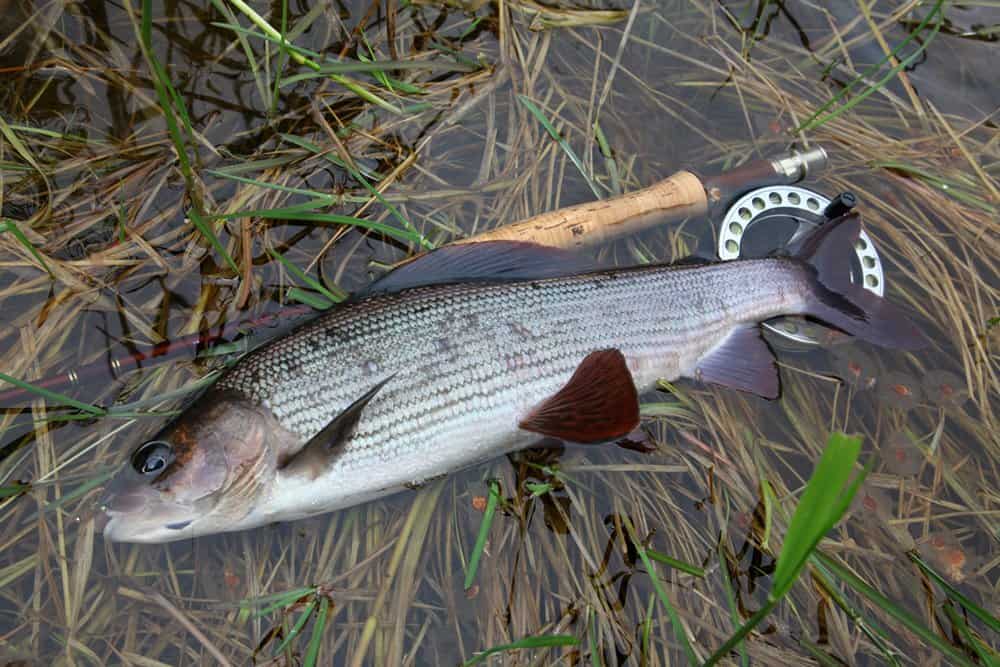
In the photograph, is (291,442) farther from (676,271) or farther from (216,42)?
(216,42)

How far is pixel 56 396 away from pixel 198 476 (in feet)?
2.29

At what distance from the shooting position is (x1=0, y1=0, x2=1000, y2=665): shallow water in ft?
9.04

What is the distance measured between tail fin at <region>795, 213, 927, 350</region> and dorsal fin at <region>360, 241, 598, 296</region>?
1.17 meters

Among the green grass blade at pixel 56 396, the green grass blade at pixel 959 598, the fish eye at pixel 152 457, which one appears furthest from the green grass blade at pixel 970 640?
the green grass blade at pixel 56 396

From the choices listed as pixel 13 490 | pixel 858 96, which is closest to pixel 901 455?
pixel 858 96

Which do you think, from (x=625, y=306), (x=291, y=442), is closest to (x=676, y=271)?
(x=625, y=306)

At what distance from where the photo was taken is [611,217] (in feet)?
10.4

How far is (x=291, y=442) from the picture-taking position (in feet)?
8.32

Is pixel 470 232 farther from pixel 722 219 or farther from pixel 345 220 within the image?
pixel 722 219

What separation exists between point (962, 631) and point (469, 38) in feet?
11.9

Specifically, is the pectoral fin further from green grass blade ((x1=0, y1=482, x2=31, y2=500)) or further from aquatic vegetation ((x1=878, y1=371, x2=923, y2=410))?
aquatic vegetation ((x1=878, y1=371, x2=923, y2=410))

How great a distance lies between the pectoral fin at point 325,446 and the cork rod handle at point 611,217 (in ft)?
3.26

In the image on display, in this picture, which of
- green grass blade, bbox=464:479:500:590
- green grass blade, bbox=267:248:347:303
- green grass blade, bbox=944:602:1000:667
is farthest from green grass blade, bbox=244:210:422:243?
green grass blade, bbox=944:602:1000:667

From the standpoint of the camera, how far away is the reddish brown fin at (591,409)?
8.84 ft
